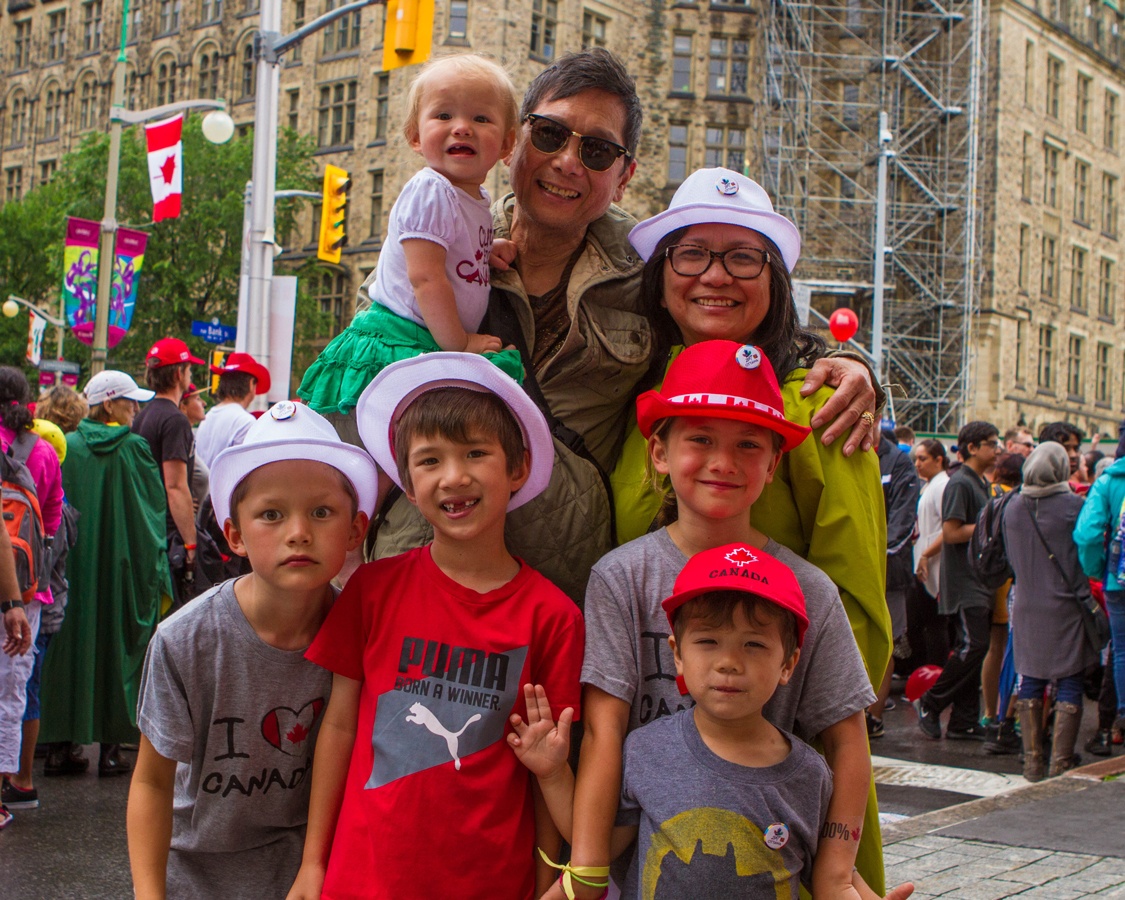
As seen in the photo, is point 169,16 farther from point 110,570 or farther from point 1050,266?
point 110,570

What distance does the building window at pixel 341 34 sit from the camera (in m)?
42.2

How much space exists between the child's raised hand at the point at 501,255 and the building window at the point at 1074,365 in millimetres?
45744

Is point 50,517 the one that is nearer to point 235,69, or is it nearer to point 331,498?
point 331,498

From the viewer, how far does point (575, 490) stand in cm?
302

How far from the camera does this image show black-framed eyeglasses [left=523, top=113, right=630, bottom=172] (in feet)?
10.3

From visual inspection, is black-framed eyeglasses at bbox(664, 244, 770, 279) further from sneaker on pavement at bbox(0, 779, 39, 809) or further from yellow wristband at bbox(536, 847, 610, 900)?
sneaker on pavement at bbox(0, 779, 39, 809)

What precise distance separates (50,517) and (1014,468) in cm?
648

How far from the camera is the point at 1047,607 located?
825cm

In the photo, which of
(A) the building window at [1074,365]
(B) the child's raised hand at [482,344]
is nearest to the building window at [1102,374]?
(A) the building window at [1074,365]

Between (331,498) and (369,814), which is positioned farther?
(331,498)

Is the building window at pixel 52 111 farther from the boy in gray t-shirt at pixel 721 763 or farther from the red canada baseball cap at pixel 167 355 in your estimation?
the boy in gray t-shirt at pixel 721 763

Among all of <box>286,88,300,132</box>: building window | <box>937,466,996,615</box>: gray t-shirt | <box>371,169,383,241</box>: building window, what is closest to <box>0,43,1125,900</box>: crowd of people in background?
<box>937,466,996,615</box>: gray t-shirt

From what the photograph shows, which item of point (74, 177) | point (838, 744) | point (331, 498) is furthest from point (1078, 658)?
point (74, 177)

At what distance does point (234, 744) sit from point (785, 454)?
1.36 meters
